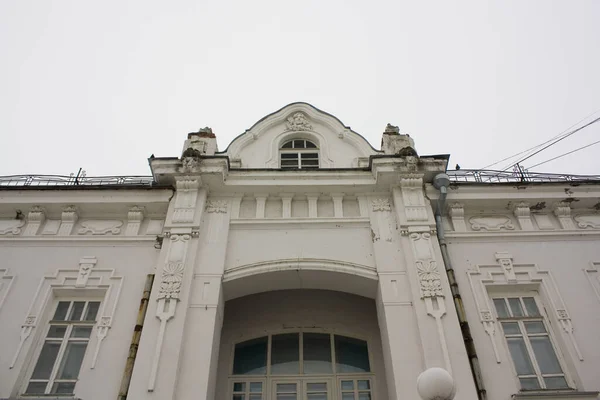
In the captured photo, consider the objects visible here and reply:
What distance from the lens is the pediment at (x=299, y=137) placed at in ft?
35.5

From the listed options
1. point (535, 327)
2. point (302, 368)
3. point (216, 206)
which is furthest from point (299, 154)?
point (535, 327)

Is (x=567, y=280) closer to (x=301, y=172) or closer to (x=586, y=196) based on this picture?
(x=586, y=196)

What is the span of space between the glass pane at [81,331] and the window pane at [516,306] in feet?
22.8

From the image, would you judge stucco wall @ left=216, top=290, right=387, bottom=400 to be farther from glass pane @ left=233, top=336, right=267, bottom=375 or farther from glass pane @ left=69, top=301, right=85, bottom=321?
glass pane @ left=69, top=301, right=85, bottom=321

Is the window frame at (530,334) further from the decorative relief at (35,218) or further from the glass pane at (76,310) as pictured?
the decorative relief at (35,218)

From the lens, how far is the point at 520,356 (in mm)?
7816

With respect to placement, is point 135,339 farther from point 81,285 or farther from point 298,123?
point 298,123

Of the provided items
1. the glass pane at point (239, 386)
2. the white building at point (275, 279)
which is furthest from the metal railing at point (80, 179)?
the glass pane at point (239, 386)

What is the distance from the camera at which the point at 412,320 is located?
25.5 ft

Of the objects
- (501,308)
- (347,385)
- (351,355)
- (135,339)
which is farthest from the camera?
(351,355)

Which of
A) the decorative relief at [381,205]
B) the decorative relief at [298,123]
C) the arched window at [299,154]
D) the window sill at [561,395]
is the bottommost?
the window sill at [561,395]

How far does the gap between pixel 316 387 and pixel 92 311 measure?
4.01 metres

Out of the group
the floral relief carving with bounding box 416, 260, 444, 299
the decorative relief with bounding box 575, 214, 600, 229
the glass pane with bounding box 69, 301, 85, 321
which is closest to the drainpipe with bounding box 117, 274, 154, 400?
the glass pane with bounding box 69, 301, 85, 321

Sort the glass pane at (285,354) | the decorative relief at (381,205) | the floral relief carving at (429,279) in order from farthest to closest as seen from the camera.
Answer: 1. the decorative relief at (381,205)
2. the glass pane at (285,354)
3. the floral relief carving at (429,279)
